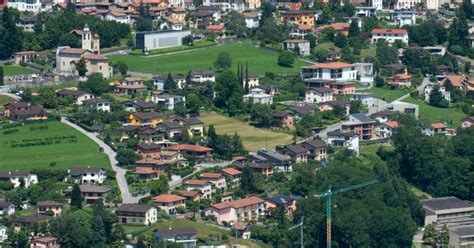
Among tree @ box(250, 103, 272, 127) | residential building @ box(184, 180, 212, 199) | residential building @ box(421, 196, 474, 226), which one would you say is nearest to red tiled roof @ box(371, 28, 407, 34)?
tree @ box(250, 103, 272, 127)

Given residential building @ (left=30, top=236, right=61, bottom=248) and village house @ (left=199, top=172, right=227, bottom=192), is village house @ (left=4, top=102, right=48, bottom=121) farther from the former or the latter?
residential building @ (left=30, top=236, right=61, bottom=248)

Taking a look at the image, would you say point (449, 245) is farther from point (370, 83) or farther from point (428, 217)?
point (370, 83)

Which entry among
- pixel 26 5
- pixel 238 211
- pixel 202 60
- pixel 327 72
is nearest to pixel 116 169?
pixel 238 211

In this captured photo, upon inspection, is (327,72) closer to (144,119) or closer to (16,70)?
(144,119)

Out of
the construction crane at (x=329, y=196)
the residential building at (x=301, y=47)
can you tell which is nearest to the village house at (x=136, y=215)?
the construction crane at (x=329, y=196)

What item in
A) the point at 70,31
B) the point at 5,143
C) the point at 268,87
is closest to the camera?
the point at 5,143

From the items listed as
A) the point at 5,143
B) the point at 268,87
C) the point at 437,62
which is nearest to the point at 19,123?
the point at 5,143

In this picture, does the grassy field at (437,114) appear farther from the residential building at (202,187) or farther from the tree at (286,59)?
the residential building at (202,187)
